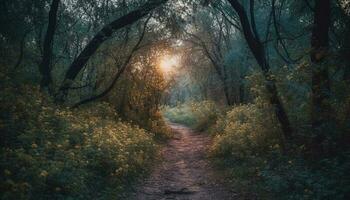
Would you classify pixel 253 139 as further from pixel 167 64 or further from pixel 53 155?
pixel 167 64

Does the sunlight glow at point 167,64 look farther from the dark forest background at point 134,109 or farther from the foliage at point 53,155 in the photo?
the foliage at point 53,155

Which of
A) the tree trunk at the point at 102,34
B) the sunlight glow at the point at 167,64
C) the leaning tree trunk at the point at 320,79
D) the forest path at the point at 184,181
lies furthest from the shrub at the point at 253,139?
the sunlight glow at the point at 167,64

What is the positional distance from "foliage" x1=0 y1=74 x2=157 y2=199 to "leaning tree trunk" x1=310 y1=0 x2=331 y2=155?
4.75 meters

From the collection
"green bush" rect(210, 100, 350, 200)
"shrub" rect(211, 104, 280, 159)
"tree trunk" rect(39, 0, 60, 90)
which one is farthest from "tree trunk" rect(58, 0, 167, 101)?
"green bush" rect(210, 100, 350, 200)

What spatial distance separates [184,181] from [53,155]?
451 cm

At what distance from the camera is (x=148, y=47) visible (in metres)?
18.0

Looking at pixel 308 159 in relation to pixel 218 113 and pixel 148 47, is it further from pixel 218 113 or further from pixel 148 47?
pixel 218 113

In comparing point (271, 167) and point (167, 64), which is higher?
point (167, 64)

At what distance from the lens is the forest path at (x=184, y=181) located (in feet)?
31.0

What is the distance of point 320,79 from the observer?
8.78 meters

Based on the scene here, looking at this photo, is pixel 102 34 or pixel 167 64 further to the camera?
pixel 167 64

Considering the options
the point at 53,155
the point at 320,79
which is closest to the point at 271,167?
the point at 320,79

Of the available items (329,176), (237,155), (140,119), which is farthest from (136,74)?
(329,176)

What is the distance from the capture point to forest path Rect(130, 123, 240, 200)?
9453 mm
